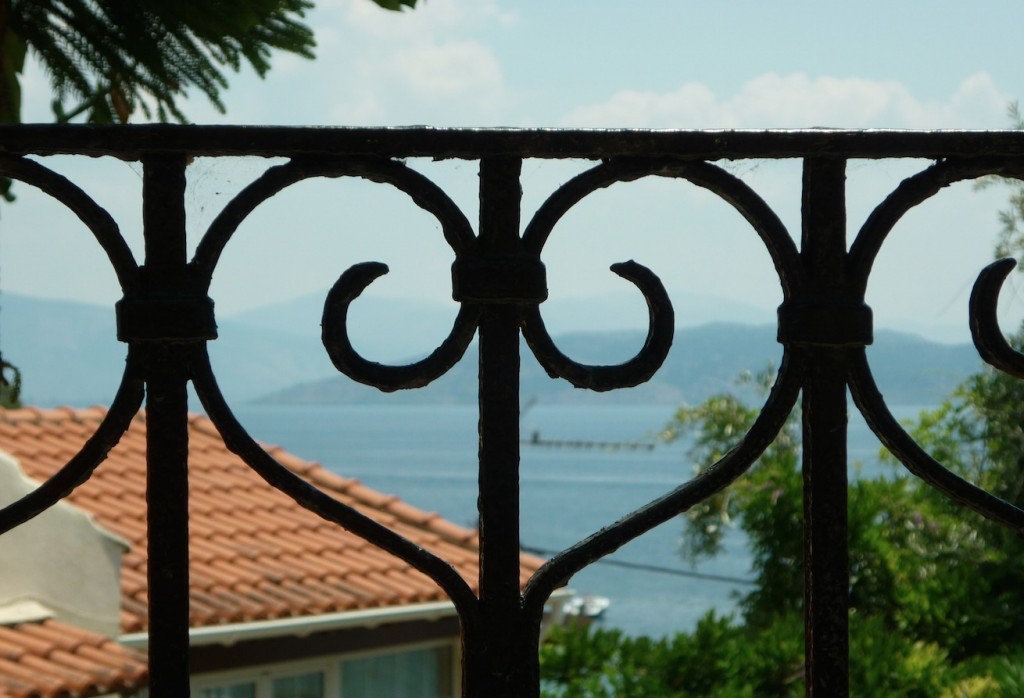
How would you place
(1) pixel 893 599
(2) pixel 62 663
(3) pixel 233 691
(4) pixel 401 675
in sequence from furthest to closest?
(4) pixel 401 675, (3) pixel 233 691, (2) pixel 62 663, (1) pixel 893 599

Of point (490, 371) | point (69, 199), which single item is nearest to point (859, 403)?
point (490, 371)

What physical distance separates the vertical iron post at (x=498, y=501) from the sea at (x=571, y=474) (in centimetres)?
709

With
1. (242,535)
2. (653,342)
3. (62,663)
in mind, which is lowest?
(62,663)

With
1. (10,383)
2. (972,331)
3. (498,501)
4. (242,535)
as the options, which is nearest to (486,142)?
(498,501)

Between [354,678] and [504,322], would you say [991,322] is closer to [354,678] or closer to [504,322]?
[504,322]

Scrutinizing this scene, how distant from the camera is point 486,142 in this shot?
86cm

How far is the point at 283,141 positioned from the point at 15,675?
6.13m

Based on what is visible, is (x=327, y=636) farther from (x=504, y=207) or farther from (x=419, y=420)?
(x=419, y=420)

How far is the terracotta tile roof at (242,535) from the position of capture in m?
7.51

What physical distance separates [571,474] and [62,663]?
97657 millimetres

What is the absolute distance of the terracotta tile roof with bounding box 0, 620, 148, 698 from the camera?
244 inches

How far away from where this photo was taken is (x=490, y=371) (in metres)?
0.87

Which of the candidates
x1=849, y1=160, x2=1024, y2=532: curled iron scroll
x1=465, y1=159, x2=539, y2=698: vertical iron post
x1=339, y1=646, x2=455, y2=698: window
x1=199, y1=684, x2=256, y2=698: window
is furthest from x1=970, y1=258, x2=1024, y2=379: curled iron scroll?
x1=339, y1=646, x2=455, y2=698: window

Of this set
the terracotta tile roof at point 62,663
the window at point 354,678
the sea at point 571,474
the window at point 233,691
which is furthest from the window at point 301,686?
the sea at point 571,474
